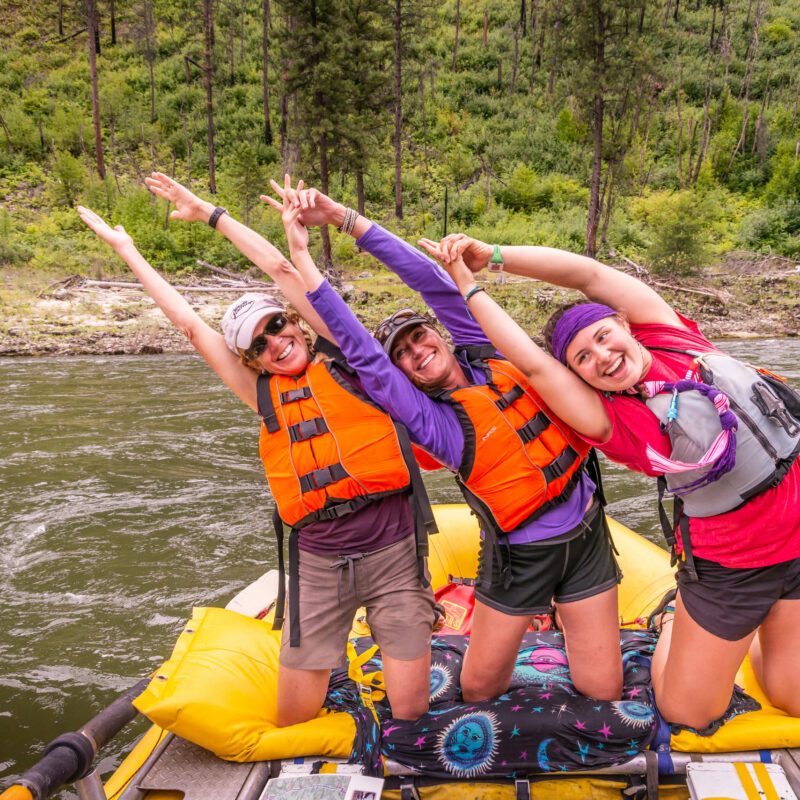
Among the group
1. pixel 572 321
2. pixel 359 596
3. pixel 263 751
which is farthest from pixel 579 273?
pixel 263 751

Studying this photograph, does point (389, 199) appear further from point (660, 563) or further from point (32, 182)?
point (660, 563)

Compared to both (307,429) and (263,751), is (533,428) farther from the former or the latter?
(263,751)

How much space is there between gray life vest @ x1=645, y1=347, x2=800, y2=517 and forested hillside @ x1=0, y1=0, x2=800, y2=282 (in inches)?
533

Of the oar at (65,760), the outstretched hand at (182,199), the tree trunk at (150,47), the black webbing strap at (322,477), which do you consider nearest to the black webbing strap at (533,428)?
the black webbing strap at (322,477)

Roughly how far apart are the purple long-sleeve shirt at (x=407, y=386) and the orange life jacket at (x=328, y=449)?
10cm

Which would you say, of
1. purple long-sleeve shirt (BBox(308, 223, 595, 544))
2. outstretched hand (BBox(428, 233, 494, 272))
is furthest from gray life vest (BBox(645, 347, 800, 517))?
outstretched hand (BBox(428, 233, 494, 272))

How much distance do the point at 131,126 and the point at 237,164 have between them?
4.47 metres

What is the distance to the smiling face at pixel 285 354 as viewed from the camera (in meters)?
2.04

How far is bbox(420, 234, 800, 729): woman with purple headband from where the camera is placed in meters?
1.71

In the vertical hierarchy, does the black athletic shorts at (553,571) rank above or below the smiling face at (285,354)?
below

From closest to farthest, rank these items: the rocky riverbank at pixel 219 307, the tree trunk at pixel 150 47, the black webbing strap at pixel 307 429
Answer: the black webbing strap at pixel 307 429 → the rocky riverbank at pixel 219 307 → the tree trunk at pixel 150 47

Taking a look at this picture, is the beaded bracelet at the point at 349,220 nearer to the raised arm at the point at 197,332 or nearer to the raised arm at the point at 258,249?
the raised arm at the point at 258,249

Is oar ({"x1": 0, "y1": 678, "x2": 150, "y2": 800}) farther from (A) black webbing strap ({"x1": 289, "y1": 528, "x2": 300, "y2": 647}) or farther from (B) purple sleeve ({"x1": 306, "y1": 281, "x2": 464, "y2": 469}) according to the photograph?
(B) purple sleeve ({"x1": 306, "y1": 281, "x2": 464, "y2": 469})

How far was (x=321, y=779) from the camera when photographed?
6.10 ft
